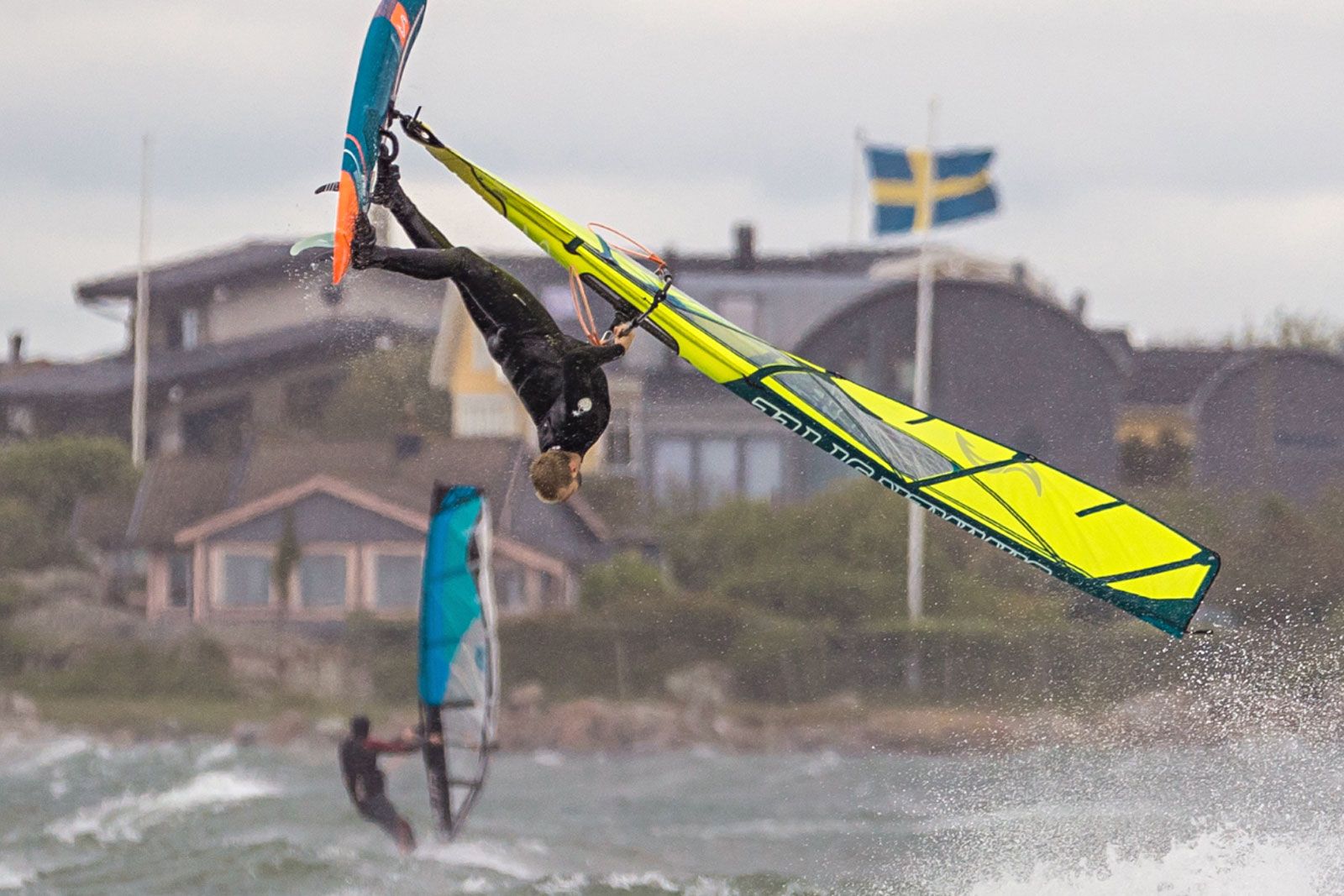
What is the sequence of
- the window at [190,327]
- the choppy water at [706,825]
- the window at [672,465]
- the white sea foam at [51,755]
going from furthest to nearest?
the window at [190,327], the white sea foam at [51,755], the window at [672,465], the choppy water at [706,825]

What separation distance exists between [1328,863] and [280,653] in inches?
728

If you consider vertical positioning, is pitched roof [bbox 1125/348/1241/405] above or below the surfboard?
below

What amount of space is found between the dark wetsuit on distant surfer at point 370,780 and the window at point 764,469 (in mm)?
6513

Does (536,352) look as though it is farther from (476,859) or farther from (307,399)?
(307,399)

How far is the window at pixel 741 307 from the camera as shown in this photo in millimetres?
26969

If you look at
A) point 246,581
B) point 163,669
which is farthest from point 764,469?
point 163,669

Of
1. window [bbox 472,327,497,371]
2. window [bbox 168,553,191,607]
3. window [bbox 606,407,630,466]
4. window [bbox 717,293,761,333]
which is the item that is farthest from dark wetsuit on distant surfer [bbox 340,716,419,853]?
window [bbox 717,293,761,333]

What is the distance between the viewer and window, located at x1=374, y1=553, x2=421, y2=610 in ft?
85.5

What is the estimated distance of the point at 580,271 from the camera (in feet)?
24.4

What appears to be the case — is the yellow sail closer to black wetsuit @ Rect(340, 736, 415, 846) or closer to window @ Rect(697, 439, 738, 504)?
black wetsuit @ Rect(340, 736, 415, 846)

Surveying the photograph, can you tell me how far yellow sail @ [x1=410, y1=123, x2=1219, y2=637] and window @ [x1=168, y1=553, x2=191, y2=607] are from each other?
2010cm

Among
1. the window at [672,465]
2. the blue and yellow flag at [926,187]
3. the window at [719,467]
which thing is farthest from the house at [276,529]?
the blue and yellow flag at [926,187]

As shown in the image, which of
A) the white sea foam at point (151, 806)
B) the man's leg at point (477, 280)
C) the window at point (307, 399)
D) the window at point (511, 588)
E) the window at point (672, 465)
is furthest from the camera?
the window at point (307, 399)

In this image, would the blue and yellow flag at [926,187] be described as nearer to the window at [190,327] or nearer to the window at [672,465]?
the window at [672,465]
